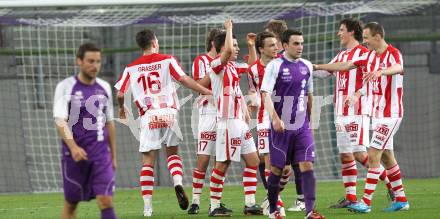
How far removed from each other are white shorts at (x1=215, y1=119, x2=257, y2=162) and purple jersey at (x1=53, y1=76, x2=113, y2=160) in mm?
2857

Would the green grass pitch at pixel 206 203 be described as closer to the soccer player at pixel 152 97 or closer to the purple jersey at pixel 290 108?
the soccer player at pixel 152 97

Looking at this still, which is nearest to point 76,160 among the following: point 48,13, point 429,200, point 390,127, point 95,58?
point 95,58

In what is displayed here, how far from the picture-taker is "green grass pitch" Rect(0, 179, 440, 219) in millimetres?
11250

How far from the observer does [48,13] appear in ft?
61.6

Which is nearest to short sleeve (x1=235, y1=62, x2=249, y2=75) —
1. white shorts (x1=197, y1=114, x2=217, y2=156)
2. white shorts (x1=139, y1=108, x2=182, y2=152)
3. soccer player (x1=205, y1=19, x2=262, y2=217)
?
soccer player (x1=205, y1=19, x2=262, y2=217)

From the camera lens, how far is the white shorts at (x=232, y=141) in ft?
37.0

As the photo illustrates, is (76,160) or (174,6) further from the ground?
(174,6)

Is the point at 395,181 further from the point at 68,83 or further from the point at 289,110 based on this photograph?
the point at 68,83

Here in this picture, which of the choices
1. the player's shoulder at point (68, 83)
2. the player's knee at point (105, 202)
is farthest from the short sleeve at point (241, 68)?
the player's knee at point (105, 202)

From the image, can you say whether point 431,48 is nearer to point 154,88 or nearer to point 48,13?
point 48,13

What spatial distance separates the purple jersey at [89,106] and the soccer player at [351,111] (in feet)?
13.6

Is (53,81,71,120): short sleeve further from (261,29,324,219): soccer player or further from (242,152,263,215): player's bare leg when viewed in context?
(242,152,263,215): player's bare leg

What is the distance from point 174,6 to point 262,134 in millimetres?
7779

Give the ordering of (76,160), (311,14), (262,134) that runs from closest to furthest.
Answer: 1. (76,160)
2. (262,134)
3. (311,14)
